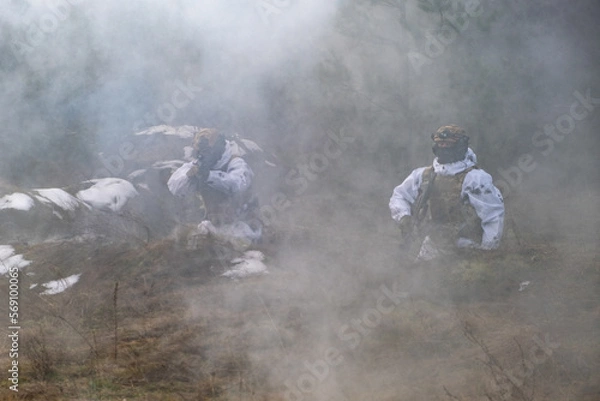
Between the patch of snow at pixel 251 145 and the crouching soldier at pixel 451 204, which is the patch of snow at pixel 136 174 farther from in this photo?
the crouching soldier at pixel 451 204

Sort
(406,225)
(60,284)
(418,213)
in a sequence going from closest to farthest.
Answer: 1. (60,284)
2. (406,225)
3. (418,213)

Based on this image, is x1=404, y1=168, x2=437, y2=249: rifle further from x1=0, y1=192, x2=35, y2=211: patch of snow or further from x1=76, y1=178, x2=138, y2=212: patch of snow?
x1=0, y1=192, x2=35, y2=211: patch of snow

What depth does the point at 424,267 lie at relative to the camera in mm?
5762

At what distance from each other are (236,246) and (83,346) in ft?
8.31

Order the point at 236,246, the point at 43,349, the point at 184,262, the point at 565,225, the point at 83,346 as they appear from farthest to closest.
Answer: the point at 565,225 → the point at 236,246 → the point at 184,262 → the point at 83,346 → the point at 43,349

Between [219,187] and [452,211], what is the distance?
2.53 meters

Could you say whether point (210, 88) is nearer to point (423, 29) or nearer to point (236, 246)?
point (423, 29)

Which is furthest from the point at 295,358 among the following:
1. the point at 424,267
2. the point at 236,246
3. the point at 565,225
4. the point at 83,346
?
the point at 565,225

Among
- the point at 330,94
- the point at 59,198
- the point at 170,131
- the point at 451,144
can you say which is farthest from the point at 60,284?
the point at 330,94

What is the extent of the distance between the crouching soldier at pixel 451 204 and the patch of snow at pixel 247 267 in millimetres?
1479

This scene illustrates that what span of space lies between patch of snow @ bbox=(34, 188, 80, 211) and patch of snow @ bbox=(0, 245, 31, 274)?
0.74m

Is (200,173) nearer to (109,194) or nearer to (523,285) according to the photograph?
(109,194)

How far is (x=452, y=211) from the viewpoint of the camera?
6.21 meters

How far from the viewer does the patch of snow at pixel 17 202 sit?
6.79 meters
